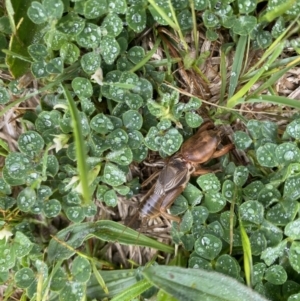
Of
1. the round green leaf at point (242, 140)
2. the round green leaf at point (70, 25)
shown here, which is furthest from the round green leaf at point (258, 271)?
the round green leaf at point (70, 25)

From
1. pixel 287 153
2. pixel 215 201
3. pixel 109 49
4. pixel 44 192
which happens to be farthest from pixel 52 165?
pixel 287 153

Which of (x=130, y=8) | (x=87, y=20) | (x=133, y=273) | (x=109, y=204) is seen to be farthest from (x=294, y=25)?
(x=133, y=273)

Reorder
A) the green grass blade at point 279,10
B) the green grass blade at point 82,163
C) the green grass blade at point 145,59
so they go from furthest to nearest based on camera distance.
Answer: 1. the green grass blade at point 145,59
2. the green grass blade at point 279,10
3. the green grass blade at point 82,163

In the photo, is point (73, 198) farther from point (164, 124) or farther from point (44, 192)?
point (164, 124)

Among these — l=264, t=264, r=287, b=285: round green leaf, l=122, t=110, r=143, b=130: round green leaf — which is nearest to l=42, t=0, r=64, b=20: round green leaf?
l=122, t=110, r=143, b=130: round green leaf

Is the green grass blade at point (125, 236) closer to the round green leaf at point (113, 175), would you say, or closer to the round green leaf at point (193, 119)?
the round green leaf at point (113, 175)

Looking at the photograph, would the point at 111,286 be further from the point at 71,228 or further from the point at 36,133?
the point at 36,133

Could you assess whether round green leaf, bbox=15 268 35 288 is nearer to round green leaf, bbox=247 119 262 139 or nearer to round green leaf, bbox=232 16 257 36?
round green leaf, bbox=247 119 262 139
